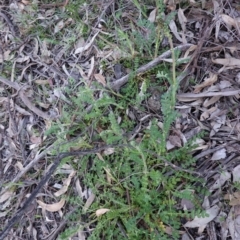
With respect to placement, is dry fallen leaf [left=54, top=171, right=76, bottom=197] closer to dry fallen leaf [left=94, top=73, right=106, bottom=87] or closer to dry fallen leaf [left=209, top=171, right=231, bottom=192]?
dry fallen leaf [left=94, top=73, right=106, bottom=87]

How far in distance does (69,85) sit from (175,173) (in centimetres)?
65

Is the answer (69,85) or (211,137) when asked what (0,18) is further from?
(211,137)

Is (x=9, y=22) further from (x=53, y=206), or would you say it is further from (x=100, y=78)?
(x=53, y=206)

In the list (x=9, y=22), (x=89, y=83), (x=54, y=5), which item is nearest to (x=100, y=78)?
(x=89, y=83)

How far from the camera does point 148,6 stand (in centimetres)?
188

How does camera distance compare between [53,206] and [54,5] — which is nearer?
[53,206]

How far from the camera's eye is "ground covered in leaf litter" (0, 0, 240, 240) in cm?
161

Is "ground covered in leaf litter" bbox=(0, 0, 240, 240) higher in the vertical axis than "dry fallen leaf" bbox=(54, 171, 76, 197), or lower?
higher

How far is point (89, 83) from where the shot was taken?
188cm

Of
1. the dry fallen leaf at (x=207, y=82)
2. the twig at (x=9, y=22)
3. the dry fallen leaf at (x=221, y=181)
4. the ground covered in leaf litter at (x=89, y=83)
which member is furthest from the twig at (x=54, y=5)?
the dry fallen leaf at (x=221, y=181)

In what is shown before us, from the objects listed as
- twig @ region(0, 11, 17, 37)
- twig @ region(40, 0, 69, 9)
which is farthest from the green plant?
twig @ region(0, 11, 17, 37)

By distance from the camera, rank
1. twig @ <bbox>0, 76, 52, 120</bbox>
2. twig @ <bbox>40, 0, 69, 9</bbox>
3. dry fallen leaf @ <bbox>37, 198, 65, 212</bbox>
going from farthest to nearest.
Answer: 1. twig @ <bbox>40, 0, 69, 9</bbox>
2. twig @ <bbox>0, 76, 52, 120</bbox>
3. dry fallen leaf @ <bbox>37, 198, 65, 212</bbox>

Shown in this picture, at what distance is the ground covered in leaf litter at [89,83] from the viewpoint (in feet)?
5.29

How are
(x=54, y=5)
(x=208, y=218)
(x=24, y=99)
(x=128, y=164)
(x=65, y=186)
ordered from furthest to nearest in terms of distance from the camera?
(x=54, y=5)
(x=24, y=99)
(x=65, y=186)
(x=128, y=164)
(x=208, y=218)
